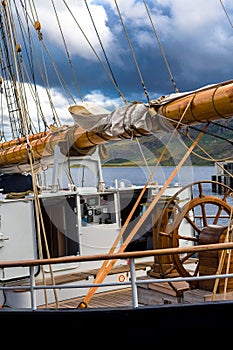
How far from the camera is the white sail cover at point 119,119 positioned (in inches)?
313

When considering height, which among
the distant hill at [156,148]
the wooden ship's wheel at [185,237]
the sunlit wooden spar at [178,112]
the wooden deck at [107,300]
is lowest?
the wooden deck at [107,300]

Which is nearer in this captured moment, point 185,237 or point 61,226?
point 185,237

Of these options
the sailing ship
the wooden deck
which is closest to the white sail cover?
the sailing ship

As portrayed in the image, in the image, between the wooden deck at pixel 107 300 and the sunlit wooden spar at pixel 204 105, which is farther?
the wooden deck at pixel 107 300

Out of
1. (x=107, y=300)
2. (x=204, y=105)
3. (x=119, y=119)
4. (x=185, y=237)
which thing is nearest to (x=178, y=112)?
(x=204, y=105)

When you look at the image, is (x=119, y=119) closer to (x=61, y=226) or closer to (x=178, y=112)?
(x=178, y=112)

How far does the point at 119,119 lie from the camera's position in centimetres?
845

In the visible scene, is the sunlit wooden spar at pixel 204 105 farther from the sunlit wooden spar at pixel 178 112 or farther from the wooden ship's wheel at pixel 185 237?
the wooden ship's wheel at pixel 185 237

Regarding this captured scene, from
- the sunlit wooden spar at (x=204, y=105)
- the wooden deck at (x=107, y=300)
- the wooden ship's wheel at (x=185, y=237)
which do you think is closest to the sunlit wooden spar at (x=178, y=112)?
the sunlit wooden spar at (x=204, y=105)

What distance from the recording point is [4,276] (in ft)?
27.1

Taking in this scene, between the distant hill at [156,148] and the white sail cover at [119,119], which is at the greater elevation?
the white sail cover at [119,119]

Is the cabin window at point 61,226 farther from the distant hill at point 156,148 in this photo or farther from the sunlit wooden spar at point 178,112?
the distant hill at point 156,148

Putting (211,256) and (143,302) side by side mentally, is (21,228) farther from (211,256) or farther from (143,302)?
(211,256)

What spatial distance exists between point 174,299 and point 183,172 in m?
2.70
